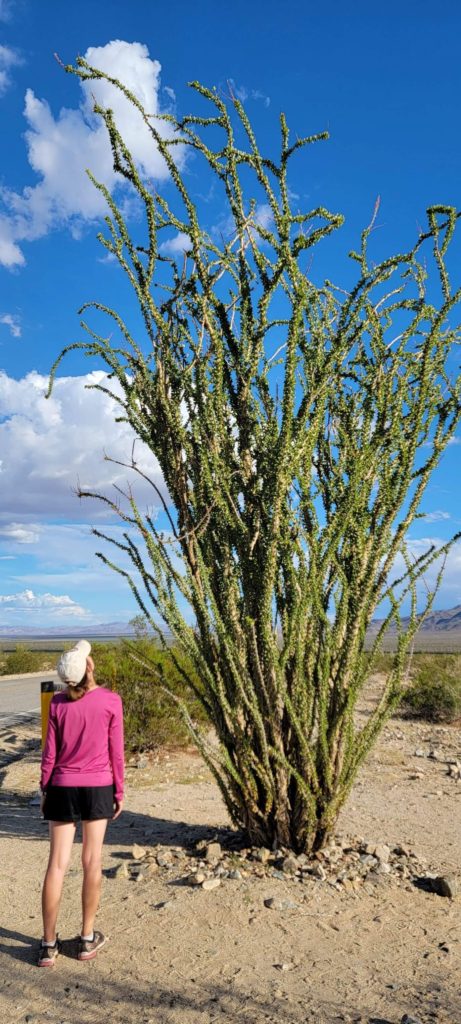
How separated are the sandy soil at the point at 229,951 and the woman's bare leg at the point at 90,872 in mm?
221

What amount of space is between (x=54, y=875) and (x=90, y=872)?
0.19 metres

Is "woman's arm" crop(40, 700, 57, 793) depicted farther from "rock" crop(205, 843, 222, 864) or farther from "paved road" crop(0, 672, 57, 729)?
"paved road" crop(0, 672, 57, 729)

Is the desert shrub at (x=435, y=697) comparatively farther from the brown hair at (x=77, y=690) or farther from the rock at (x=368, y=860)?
the brown hair at (x=77, y=690)

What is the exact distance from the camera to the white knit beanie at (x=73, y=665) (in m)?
4.17

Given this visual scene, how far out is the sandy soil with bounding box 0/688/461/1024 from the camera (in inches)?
141

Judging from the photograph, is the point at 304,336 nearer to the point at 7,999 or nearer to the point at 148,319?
the point at 148,319

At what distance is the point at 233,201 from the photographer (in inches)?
211

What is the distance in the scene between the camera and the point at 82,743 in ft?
13.8

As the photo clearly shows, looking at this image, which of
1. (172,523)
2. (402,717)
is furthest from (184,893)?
(402,717)

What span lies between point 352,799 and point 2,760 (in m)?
5.64

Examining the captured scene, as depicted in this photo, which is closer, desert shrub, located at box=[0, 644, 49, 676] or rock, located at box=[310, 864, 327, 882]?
rock, located at box=[310, 864, 327, 882]

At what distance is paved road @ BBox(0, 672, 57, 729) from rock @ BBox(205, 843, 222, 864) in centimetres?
1034

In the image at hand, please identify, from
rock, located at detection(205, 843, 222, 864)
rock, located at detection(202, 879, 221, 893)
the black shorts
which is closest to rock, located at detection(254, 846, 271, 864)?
rock, located at detection(205, 843, 222, 864)

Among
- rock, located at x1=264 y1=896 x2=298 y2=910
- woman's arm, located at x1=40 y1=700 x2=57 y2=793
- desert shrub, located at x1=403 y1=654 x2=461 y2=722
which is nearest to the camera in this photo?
woman's arm, located at x1=40 y1=700 x2=57 y2=793
